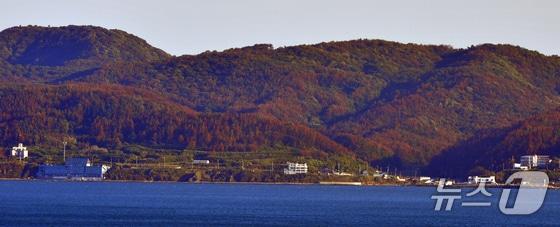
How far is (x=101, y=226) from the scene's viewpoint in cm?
12050

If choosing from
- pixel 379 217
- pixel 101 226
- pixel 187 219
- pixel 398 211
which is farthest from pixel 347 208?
pixel 101 226

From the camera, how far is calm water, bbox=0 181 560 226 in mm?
129000

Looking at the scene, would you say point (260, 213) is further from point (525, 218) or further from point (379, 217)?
point (525, 218)

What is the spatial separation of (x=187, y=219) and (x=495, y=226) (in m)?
26.1

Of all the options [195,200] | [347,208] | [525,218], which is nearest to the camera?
[525,218]

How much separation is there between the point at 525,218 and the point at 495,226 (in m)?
14.8

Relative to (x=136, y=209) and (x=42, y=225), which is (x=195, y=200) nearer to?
(x=136, y=209)

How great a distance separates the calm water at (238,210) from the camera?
423 ft

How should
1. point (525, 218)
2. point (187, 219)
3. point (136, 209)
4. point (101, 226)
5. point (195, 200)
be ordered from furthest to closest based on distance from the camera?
point (195, 200) < point (136, 209) < point (525, 218) < point (187, 219) < point (101, 226)

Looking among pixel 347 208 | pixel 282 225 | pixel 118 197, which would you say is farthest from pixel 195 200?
pixel 282 225

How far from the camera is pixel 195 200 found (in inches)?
6949

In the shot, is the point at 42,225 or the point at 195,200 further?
the point at 195,200

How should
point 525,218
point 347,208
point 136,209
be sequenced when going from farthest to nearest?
point 347,208 → point 136,209 → point 525,218

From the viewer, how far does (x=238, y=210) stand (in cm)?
14988
